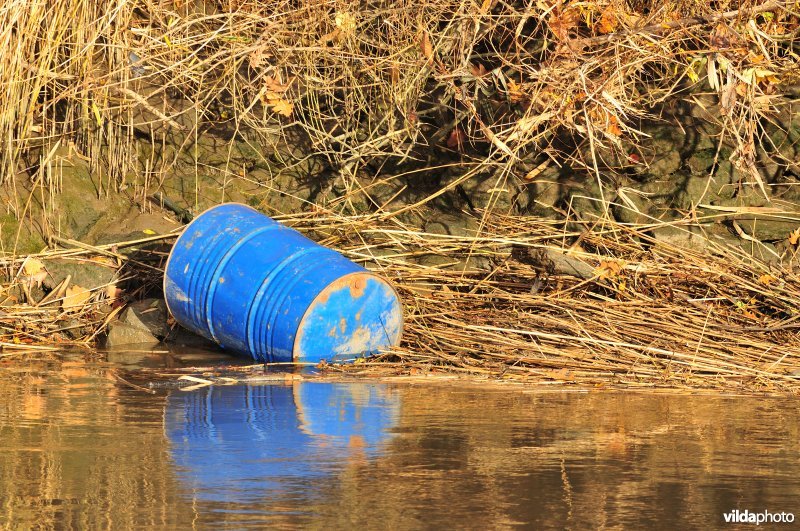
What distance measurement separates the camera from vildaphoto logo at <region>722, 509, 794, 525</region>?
3.95 meters

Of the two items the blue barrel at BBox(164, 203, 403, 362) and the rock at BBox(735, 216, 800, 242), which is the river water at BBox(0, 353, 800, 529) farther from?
the rock at BBox(735, 216, 800, 242)

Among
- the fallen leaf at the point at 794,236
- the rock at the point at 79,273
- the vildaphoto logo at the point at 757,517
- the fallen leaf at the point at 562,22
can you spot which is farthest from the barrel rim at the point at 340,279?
the vildaphoto logo at the point at 757,517

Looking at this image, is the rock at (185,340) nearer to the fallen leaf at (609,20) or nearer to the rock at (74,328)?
the rock at (74,328)

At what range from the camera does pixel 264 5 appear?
30.1 feet

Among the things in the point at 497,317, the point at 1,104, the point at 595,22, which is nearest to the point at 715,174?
the point at 595,22

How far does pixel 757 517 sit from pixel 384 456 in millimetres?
1512

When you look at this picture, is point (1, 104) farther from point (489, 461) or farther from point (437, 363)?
point (489, 461)

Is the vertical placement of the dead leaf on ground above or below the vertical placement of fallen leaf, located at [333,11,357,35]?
below

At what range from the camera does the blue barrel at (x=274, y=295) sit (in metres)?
7.17

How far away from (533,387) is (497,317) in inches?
49.5

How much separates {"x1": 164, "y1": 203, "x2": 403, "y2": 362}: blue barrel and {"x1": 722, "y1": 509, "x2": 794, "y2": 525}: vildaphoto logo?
356cm

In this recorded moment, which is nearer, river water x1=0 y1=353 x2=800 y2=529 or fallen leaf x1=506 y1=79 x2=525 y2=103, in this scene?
river water x1=0 y1=353 x2=800 y2=529

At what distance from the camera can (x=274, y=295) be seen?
7.23m

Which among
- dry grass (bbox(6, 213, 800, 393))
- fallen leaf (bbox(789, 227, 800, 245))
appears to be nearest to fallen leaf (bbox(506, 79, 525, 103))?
dry grass (bbox(6, 213, 800, 393))
